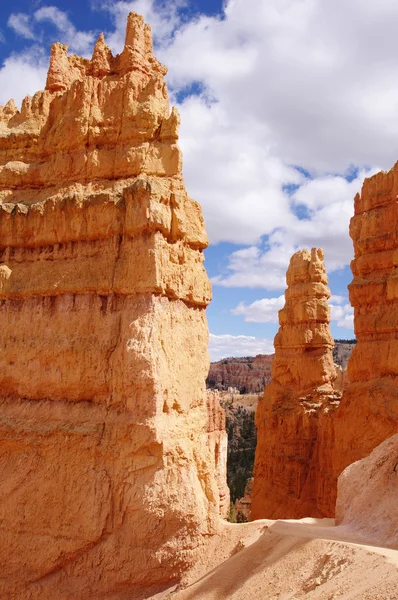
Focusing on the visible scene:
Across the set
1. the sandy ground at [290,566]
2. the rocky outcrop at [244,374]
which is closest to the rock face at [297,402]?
the sandy ground at [290,566]

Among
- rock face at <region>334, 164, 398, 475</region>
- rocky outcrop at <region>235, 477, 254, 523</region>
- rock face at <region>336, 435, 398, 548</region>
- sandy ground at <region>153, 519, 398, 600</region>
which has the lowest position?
rocky outcrop at <region>235, 477, 254, 523</region>

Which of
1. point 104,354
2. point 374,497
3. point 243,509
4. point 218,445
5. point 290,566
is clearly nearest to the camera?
point 290,566

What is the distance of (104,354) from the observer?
32.9 ft

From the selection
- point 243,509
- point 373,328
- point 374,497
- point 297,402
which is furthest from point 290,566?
point 243,509

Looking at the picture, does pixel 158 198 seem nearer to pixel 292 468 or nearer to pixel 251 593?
pixel 251 593

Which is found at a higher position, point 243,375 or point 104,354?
point 243,375

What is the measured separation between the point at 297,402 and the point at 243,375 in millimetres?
80347

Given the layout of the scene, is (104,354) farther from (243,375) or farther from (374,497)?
(243,375)

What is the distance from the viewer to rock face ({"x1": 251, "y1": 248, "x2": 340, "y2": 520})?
890 inches

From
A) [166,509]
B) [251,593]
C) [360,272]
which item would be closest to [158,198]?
[166,509]

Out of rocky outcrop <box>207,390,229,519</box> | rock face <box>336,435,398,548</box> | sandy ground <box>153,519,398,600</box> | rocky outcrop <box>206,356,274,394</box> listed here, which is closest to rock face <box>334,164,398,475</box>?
rocky outcrop <box>207,390,229,519</box>

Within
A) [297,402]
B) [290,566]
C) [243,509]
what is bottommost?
[243,509]

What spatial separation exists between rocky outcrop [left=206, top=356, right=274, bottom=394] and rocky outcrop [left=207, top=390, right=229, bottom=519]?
7605cm

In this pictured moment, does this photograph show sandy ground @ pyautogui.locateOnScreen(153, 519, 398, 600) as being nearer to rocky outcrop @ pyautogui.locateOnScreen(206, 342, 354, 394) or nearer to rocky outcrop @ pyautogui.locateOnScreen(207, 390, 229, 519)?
rocky outcrop @ pyautogui.locateOnScreen(207, 390, 229, 519)
